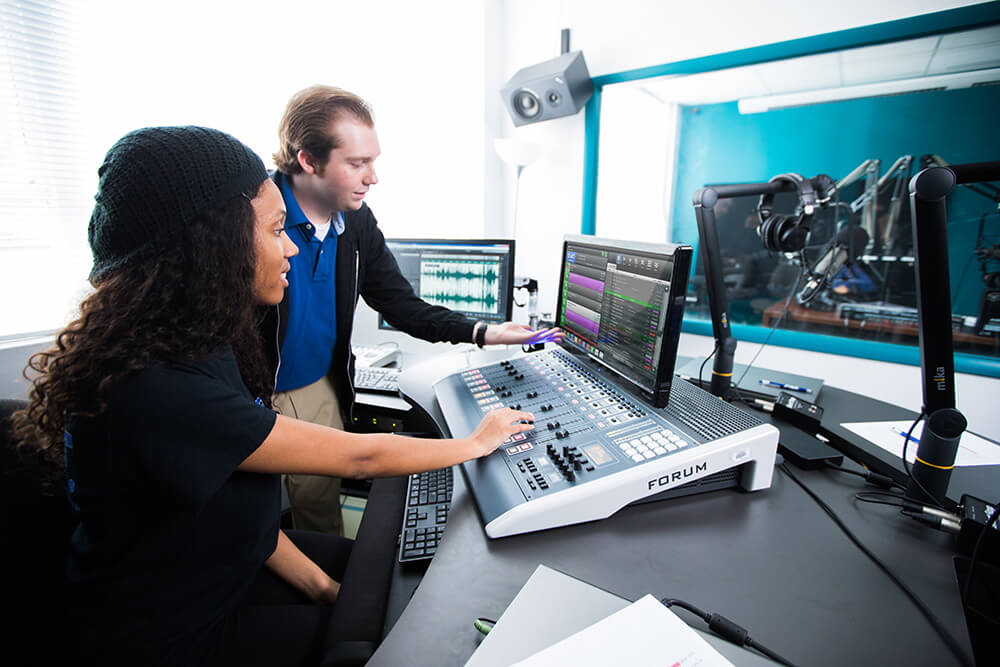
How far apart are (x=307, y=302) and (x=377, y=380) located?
46 centimetres

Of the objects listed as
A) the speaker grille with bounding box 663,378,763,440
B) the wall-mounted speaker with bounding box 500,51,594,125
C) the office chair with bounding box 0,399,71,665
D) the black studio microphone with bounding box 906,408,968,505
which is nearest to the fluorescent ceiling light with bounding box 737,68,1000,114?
the wall-mounted speaker with bounding box 500,51,594,125

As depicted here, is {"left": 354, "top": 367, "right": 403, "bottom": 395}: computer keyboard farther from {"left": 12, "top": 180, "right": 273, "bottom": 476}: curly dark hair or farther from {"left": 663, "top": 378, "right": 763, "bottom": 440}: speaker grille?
{"left": 663, "top": 378, "right": 763, "bottom": 440}: speaker grille

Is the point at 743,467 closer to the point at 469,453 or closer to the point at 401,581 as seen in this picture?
the point at 469,453

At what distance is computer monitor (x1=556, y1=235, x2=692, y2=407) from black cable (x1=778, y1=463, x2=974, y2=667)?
0.31 metres

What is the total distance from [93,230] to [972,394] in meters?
2.96

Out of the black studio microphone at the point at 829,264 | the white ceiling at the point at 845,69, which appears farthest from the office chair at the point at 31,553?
the white ceiling at the point at 845,69

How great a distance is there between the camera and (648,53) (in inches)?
87.8

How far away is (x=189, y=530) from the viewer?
70 cm

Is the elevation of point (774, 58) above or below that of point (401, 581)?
above

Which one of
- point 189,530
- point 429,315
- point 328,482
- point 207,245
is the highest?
point 207,245

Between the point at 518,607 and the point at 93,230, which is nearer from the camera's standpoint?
the point at 518,607

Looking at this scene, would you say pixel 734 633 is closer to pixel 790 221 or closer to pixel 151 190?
pixel 151 190

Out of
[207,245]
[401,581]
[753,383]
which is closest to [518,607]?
[401,581]

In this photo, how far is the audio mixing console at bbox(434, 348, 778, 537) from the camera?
0.70 m
